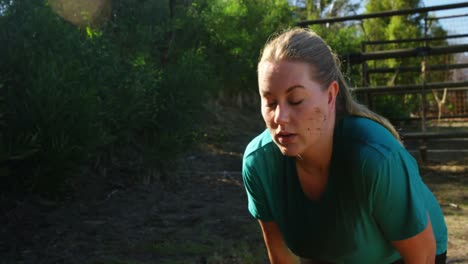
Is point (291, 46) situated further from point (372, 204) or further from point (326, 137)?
point (372, 204)

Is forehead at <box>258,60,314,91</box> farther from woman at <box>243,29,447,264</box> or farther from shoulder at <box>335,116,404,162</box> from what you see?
shoulder at <box>335,116,404,162</box>

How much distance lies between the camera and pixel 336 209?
191 centimetres

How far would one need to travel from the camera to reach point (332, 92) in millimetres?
1807

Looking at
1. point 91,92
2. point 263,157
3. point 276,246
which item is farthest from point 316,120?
point 91,92

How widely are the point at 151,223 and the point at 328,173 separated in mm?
2833

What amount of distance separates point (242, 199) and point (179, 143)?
872 mm

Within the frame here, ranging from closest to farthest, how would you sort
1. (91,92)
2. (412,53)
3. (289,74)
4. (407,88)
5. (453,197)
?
(289,74), (91,92), (453,197), (412,53), (407,88)

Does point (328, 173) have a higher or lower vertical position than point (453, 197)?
higher

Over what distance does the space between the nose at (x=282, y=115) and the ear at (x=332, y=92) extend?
16 cm

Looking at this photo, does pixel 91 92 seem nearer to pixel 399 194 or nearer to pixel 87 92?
pixel 87 92

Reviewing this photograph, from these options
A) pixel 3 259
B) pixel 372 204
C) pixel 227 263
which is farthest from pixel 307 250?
pixel 3 259

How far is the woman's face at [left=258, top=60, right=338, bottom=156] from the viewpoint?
5.57 feet

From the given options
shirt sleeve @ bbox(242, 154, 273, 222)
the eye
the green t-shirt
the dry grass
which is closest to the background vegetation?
the dry grass

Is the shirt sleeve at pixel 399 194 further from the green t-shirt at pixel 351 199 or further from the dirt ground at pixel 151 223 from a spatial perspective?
the dirt ground at pixel 151 223
